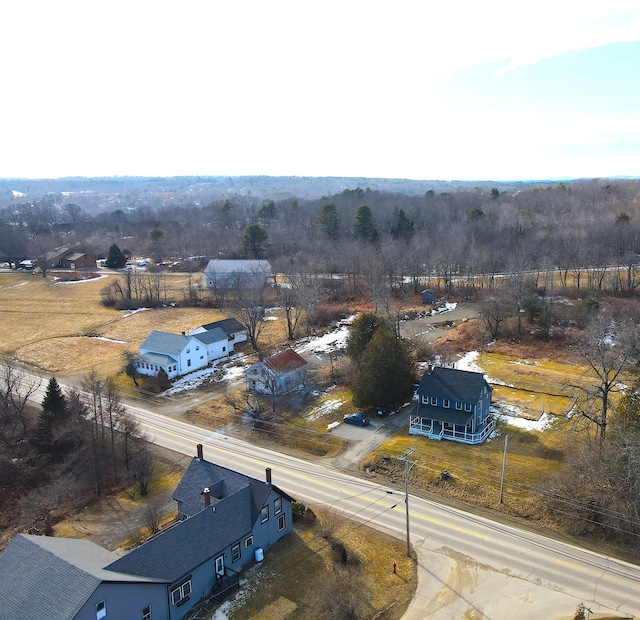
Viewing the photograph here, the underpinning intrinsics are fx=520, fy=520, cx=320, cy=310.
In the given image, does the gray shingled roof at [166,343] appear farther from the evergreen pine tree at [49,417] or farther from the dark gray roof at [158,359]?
the evergreen pine tree at [49,417]

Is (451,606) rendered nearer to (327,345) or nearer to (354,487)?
(354,487)

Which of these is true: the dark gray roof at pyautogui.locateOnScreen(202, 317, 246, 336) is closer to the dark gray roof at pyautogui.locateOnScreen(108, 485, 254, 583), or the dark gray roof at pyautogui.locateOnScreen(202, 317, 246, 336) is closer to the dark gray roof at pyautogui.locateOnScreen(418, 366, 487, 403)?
the dark gray roof at pyautogui.locateOnScreen(418, 366, 487, 403)

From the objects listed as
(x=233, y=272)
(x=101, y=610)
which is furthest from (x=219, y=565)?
(x=233, y=272)

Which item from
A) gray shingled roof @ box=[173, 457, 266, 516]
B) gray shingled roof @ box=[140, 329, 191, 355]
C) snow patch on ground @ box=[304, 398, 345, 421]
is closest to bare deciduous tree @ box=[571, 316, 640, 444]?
snow patch on ground @ box=[304, 398, 345, 421]

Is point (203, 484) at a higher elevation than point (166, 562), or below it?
higher

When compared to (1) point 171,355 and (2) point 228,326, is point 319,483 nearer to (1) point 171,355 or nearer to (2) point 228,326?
(1) point 171,355

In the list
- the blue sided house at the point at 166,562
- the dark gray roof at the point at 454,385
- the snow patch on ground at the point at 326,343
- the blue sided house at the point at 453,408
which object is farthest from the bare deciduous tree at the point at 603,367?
the snow patch on ground at the point at 326,343

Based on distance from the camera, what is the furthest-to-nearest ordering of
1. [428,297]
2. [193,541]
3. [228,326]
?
1. [428,297]
2. [228,326]
3. [193,541]
